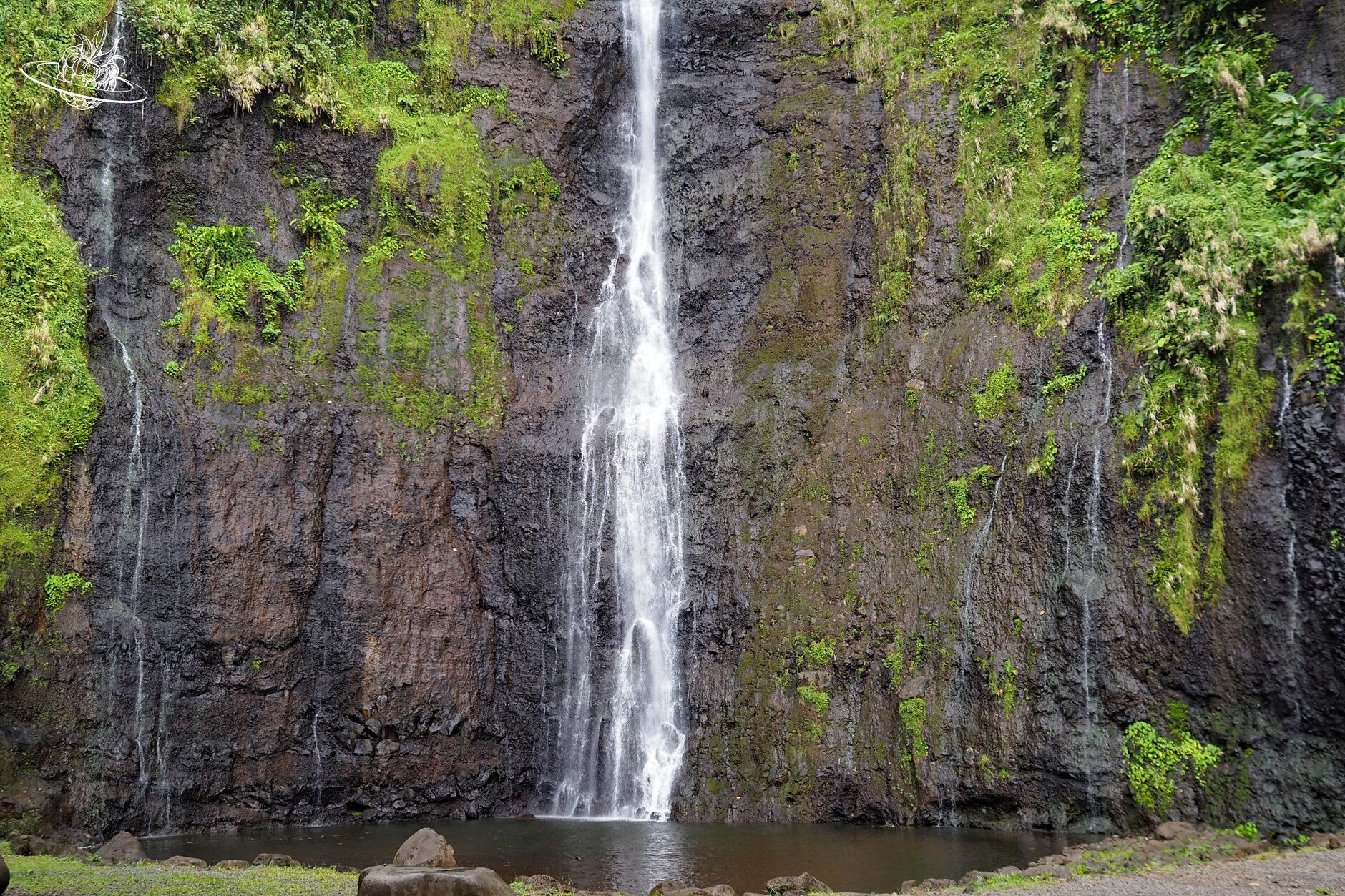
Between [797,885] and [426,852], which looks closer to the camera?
[426,852]

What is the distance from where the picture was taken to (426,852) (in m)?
9.29

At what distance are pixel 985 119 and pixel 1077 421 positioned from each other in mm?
6638

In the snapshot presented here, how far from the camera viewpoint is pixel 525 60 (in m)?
21.1

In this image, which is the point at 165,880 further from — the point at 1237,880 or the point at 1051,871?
the point at 1237,880

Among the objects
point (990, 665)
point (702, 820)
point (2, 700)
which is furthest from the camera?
point (702, 820)

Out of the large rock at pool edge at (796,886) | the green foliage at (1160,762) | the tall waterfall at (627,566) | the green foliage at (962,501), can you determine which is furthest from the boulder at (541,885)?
the green foliage at (962,501)

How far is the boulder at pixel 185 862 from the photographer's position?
1101cm

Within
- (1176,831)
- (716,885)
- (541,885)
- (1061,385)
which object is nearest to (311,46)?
(1061,385)

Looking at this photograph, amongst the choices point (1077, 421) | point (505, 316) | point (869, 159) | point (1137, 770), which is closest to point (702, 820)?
point (1137, 770)

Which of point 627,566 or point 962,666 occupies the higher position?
point 627,566

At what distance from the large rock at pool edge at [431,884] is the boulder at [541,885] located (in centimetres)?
207

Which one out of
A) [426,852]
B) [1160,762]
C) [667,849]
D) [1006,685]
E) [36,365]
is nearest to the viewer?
[426,852]

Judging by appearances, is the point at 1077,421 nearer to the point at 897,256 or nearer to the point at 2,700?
the point at 897,256

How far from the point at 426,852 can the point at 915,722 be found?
8.03m
